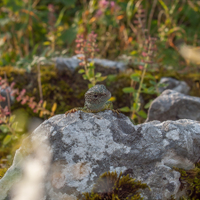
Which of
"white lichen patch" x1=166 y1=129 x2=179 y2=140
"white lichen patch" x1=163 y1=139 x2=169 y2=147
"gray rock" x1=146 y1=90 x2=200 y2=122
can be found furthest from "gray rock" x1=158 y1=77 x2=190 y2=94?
"white lichen patch" x1=163 y1=139 x2=169 y2=147

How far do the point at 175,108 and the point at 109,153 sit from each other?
2077mm

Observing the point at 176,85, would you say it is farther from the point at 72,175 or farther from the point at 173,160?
the point at 72,175

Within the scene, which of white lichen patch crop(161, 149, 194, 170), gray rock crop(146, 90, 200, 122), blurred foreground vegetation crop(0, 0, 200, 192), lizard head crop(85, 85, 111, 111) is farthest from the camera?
blurred foreground vegetation crop(0, 0, 200, 192)

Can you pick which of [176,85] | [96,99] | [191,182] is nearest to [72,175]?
[96,99]

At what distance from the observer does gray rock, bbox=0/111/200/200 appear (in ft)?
7.69

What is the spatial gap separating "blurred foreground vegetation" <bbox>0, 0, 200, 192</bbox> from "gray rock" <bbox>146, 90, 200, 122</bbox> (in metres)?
0.32

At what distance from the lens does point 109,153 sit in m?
2.46

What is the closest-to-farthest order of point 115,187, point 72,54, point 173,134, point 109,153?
1. point 115,187
2. point 109,153
3. point 173,134
4. point 72,54

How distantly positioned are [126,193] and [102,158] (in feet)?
1.46

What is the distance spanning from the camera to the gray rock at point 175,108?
156 inches

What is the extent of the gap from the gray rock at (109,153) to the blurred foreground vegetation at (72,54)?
103cm

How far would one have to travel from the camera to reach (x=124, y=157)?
8.06 feet

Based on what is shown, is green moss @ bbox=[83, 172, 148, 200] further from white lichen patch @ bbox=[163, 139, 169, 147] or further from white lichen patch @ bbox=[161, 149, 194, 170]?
white lichen patch @ bbox=[163, 139, 169, 147]

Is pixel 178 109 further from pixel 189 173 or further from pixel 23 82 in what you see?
pixel 23 82
